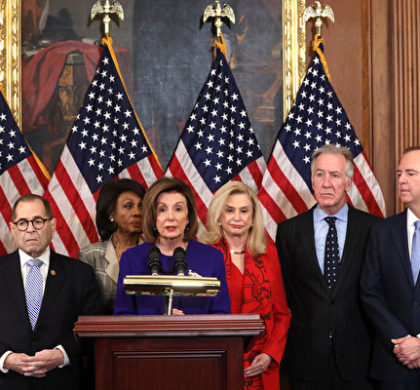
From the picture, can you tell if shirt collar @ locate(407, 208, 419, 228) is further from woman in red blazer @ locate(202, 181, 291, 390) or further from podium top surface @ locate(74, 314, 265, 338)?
podium top surface @ locate(74, 314, 265, 338)

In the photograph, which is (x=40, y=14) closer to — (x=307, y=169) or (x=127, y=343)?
(x=307, y=169)

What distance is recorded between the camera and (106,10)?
5.77 meters

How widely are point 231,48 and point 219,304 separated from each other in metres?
3.02

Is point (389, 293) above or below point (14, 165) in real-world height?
below

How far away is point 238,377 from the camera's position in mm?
2891

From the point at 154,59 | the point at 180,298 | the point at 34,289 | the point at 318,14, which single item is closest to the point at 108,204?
the point at 34,289

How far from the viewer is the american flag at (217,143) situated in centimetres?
569

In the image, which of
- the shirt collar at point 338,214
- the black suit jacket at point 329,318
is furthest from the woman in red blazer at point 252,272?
the shirt collar at point 338,214

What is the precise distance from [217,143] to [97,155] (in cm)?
97

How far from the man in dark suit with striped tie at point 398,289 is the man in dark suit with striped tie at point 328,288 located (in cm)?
19

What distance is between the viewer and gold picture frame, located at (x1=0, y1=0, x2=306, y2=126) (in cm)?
574

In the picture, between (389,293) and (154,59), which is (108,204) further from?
(389,293)

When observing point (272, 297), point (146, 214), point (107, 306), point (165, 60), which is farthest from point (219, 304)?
point (165, 60)

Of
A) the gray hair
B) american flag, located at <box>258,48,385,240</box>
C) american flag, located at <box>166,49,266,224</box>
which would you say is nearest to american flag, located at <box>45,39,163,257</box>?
american flag, located at <box>166,49,266,224</box>
